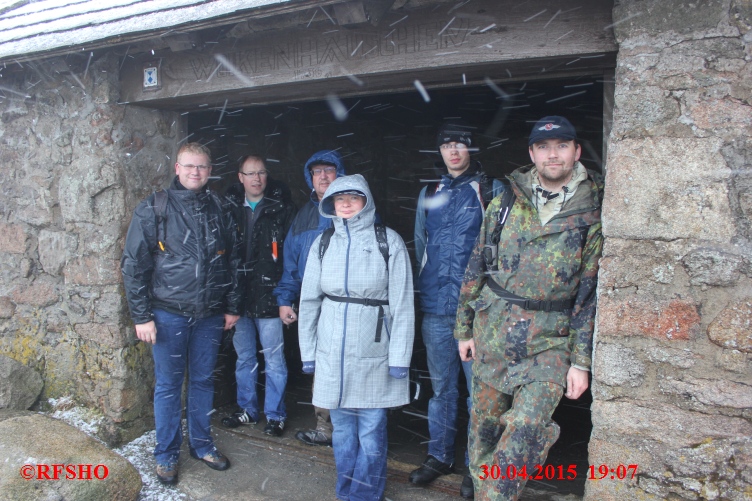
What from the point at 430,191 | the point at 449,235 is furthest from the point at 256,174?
the point at 449,235

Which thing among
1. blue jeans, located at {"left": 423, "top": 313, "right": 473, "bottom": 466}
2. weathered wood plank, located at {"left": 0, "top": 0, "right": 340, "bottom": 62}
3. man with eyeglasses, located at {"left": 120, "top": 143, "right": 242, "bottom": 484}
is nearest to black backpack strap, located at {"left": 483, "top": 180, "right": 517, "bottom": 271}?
blue jeans, located at {"left": 423, "top": 313, "right": 473, "bottom": 466}

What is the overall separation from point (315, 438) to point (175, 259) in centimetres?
163

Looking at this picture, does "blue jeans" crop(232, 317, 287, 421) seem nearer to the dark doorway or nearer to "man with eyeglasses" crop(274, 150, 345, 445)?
"man with eyeglasses" crop(274, 150, 345, 445)

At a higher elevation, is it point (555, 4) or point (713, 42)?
point (555, 4)

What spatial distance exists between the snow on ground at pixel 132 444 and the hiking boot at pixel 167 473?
0.13ft

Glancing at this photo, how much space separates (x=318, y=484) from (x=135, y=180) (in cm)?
244

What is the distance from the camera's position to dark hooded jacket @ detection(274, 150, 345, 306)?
13.2 ft

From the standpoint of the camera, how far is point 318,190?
400 centimetres

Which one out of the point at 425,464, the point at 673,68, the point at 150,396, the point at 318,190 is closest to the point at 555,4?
the point at 673,68

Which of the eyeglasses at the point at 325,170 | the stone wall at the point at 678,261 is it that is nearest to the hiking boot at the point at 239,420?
the eyeglasses at the point at 325,170

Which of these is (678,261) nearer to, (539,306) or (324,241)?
(539,306)

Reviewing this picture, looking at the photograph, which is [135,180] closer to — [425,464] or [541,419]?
[425,464]

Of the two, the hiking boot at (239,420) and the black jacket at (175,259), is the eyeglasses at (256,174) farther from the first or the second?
the hiking boot at (239,420)

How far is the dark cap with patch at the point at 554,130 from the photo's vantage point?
273 cm
